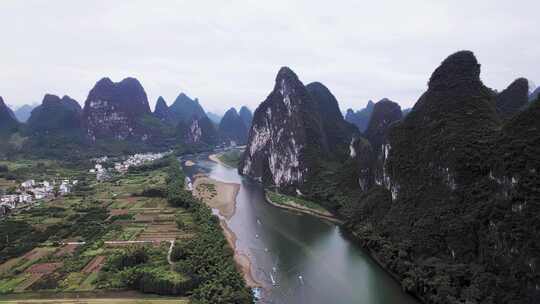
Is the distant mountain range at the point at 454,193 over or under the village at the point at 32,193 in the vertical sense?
over

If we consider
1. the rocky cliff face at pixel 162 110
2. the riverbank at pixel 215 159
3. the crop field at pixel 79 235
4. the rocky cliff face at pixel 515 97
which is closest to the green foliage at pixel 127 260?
the crop field at pixel 79 235

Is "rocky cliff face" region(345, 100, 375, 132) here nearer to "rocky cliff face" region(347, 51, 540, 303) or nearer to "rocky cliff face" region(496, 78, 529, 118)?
"rocky cliff face" region(496, 78, 529, 118)

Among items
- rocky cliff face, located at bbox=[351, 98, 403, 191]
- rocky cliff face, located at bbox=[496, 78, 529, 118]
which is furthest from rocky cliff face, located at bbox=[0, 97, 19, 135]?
rocky cliff face, located at bbox=[496, 78, 529, 118]

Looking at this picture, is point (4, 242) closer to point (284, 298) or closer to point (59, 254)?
point (59, 254)

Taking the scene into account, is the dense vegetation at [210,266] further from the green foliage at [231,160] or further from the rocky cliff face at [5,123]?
the rocky cliff face at [5,123]

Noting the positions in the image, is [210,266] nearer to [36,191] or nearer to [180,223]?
[180,223]

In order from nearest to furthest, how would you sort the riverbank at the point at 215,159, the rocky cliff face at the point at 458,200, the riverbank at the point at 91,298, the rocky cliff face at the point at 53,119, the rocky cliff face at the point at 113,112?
the rocky cliff face at the point at 458,200, the riverbank at the point at 91,298, the riverbank at the point at 215,159, the rocky cliff face at the point at 53,119, the rocky cliff face at the point at 113,112

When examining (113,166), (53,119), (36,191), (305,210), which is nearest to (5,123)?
(53,119)
